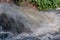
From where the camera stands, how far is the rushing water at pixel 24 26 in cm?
572

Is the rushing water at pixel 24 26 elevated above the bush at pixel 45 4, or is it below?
above

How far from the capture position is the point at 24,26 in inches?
239

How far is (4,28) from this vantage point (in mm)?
5875

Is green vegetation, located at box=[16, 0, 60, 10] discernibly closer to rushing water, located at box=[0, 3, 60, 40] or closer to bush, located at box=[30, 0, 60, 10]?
bush, located at box=[30, 0, 60, 10]

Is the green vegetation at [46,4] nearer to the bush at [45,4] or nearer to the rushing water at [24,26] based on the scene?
the bush at [45,4]

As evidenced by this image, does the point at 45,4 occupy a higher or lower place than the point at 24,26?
lower

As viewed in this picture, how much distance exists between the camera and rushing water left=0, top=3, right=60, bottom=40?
18.8ft

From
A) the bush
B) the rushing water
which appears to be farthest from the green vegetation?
the rushing water

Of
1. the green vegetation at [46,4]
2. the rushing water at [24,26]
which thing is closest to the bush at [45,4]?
the green vegetation at [46,4]

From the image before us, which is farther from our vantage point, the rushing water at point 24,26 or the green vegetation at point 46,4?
the green vegetation at point 46,4

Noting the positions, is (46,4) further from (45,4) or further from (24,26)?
(24,26)

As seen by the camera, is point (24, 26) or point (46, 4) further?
point (46, 4)

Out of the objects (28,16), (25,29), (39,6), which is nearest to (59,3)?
(39,6)

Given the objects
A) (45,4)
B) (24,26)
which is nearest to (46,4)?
(45,4)
